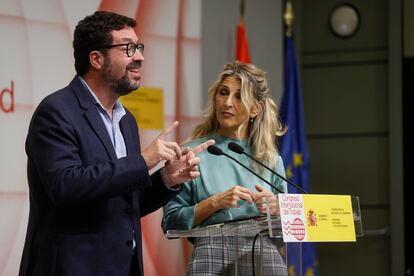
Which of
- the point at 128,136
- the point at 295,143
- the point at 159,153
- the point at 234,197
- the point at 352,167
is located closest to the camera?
the point at 159,153

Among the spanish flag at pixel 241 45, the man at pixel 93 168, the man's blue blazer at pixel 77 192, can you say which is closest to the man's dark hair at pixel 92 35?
the man at pixel 93 168

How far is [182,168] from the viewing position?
254cm

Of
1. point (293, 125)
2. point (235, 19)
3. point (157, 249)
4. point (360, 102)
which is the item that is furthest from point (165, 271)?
point (360, 102)

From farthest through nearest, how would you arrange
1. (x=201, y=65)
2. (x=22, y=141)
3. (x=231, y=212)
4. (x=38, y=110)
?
(x=201, y=65)
(x=22, y=141)
(x=231, y=212)
(x=38, y=110)

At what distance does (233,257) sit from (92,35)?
0.96 m

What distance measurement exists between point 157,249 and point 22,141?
113 cm

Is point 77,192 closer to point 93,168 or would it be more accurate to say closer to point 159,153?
point 93,168

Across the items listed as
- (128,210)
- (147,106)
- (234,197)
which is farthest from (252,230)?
(147,106)

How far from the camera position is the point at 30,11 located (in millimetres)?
3619

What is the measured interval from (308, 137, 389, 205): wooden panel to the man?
3656 millimetres

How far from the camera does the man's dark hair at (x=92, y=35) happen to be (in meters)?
2.56

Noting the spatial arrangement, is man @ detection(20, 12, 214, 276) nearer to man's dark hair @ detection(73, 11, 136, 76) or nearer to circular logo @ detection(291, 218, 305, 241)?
man's dark hair @ detection(73, 11, 136, 76)

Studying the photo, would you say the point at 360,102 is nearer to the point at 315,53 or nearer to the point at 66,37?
the point at 315,53

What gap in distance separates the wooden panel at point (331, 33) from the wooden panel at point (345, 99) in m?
0.17
